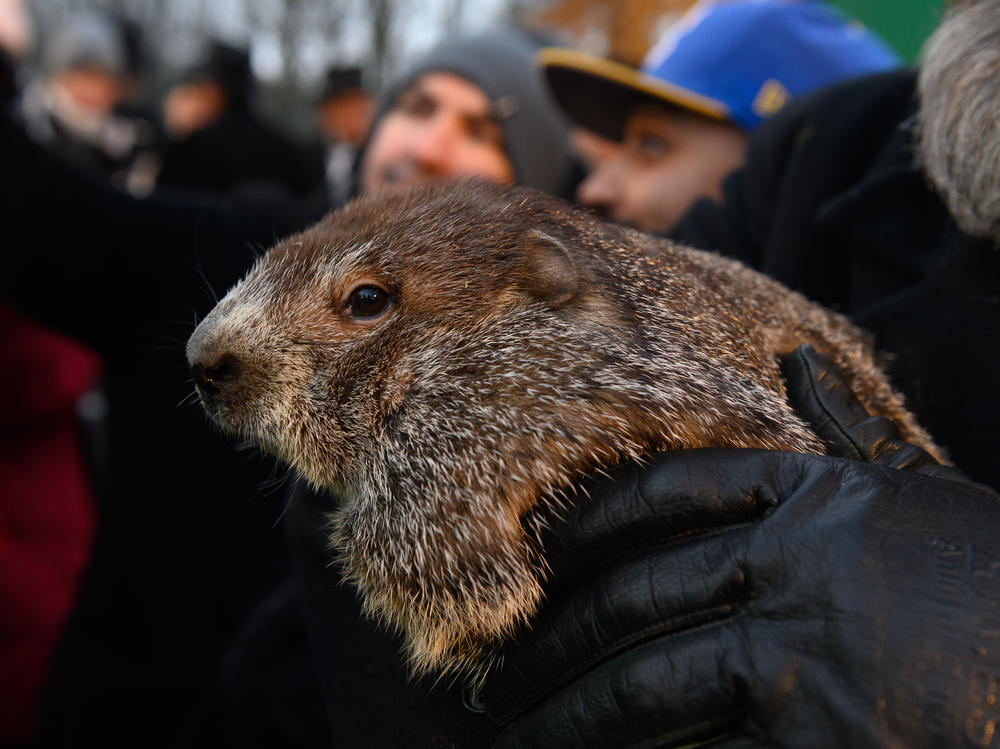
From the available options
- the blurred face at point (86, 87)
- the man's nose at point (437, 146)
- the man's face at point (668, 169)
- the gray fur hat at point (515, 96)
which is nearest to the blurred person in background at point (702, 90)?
the man's face at point (668, 169)

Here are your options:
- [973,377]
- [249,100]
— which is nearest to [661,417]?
[973,377]

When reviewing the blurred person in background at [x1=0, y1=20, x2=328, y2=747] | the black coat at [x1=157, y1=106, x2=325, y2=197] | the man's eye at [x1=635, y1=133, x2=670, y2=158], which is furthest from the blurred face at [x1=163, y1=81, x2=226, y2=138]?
the man's eye at [x1=635, y1=133, x2=670, y2=158]

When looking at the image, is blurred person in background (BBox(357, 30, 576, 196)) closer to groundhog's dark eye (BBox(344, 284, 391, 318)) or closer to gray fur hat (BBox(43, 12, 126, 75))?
groundhog's dark eye (BBox(344, 284, 391, 318))

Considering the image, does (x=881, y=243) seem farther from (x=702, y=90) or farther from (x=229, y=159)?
(x=229, y=159)

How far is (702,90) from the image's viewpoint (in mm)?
3686

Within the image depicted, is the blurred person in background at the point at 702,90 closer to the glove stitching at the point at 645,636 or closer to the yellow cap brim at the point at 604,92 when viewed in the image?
the yellow cap brim at the point at 604,92

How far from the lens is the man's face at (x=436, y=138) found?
13.5 ft

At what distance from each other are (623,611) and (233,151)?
7.30m

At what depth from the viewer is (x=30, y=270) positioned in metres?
3.23

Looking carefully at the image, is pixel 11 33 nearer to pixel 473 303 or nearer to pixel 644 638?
pixel 473 303

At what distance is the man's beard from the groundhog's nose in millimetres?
1688

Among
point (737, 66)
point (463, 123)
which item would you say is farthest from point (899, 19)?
point (463, 123)

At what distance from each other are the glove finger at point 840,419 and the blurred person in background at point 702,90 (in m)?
2.12

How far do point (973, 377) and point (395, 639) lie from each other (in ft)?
4.99
